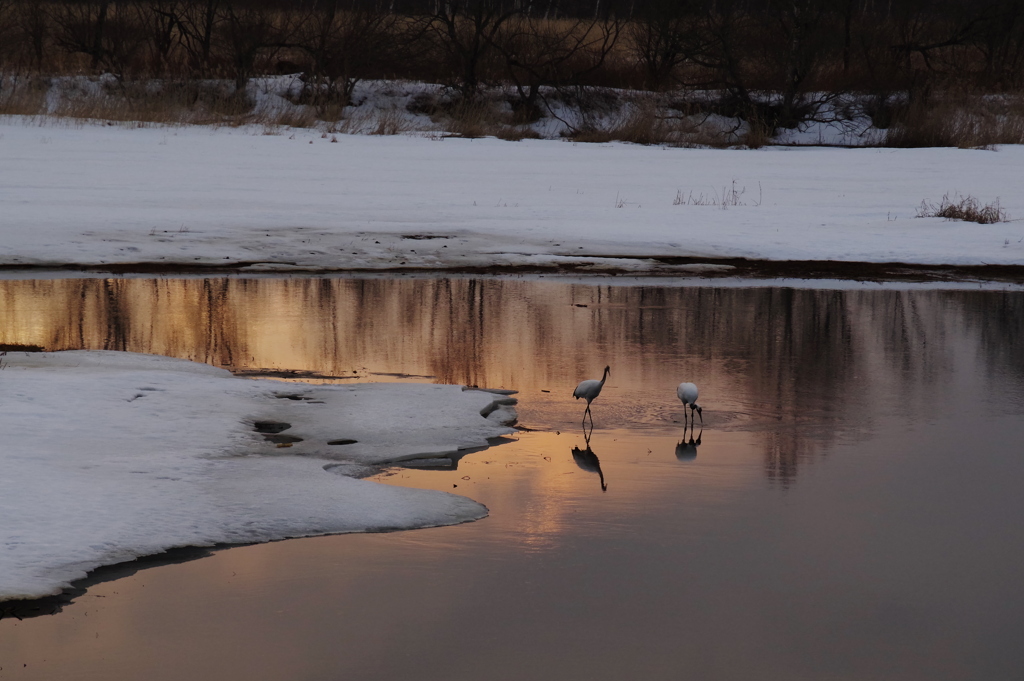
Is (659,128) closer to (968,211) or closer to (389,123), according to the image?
(389,123)

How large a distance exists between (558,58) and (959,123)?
36.4ft

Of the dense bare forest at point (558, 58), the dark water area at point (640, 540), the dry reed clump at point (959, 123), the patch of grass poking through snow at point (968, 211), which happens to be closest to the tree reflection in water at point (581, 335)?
the dark water area at point (640, 540)

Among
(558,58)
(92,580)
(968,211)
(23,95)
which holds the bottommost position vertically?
(92,580)

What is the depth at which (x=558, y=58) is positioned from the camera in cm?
3488

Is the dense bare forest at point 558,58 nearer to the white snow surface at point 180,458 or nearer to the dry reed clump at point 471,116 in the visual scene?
the dry reed clump at point 471,116

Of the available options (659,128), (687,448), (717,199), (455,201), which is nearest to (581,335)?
(687,448)

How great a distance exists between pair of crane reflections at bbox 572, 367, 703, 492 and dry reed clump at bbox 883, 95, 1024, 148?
2551 centimetres

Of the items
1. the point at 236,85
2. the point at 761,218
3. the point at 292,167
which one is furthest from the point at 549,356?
the point at 236,85

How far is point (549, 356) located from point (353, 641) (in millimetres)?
5235

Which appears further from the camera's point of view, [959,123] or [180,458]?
[959,123]

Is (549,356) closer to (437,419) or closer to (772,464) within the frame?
(437,419)

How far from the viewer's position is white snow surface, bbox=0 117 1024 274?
15352mm

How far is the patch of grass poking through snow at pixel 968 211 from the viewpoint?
18438 millimetres

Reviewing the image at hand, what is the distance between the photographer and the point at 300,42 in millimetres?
35844
